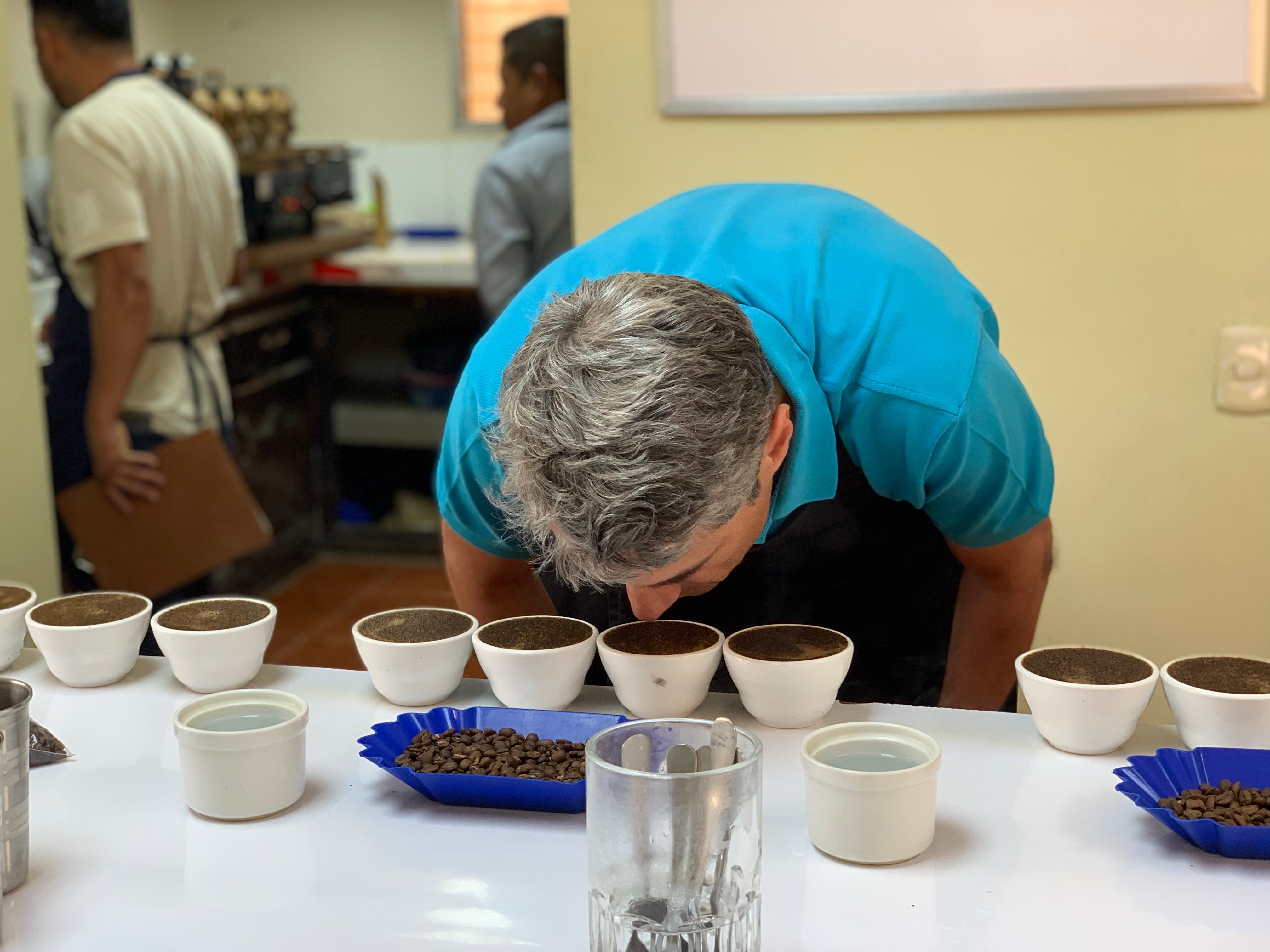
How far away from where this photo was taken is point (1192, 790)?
1.04 m

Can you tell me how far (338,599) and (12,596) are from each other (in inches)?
98.9

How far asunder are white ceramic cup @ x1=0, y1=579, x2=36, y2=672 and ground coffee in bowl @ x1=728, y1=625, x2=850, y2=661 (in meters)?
0.77

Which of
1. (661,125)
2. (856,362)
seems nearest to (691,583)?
(856,362)

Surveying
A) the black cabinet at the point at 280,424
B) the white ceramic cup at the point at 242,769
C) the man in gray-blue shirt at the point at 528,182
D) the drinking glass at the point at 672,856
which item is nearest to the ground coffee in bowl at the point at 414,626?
the white ceramic cup at the point at 242,769

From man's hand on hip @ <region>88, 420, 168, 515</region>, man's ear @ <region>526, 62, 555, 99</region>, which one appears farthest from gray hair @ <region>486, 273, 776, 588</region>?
man's hand on hip @ <region>88, 420, 168, 515</region>

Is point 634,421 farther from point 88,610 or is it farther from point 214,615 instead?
point 88,610

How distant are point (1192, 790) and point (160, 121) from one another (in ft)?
8.62

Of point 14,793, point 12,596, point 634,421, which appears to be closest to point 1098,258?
point 634,421

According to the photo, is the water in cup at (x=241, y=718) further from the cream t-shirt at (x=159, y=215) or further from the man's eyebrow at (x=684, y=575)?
the cream t-shirt at (x=159, y=215)

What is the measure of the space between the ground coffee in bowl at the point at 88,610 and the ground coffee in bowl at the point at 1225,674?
1051 mm

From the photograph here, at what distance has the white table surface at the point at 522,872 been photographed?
919 millimetres

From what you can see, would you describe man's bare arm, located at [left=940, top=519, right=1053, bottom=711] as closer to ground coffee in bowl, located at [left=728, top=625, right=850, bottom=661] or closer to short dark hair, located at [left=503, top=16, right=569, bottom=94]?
ground coffee in bowl, located at [left=728, top=625, right=850, bottom=661]

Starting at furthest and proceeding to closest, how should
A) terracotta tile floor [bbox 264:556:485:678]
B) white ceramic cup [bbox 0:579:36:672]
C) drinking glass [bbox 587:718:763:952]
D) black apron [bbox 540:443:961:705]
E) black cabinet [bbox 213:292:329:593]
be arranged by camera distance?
black cabinet [bbox 213:292:329:593] < terracotta tile floor [bbox 264:556:485:678] < black apron [bbox 540:443:961:705] < white ceramic cup [bbox 0:579:36:672] < drinking glass [bbox 587:718:763:952]

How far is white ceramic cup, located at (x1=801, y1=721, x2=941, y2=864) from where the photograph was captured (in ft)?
3.25
